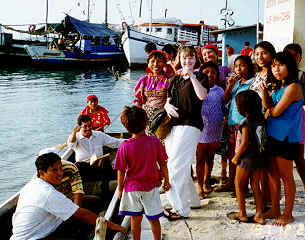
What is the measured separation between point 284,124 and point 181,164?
102cm

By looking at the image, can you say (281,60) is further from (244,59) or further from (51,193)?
(51,193)

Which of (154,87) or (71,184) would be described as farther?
(154,87)

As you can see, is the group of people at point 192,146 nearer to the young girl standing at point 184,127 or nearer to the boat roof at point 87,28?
the young girl standing at point 184,127

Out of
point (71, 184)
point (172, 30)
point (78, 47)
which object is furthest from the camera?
point (78, 47)

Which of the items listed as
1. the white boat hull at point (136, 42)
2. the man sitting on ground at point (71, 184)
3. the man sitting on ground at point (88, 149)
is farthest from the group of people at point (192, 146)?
the white boat hull at point (136, 42)

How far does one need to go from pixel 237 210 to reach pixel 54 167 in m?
1.97

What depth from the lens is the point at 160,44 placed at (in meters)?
34.9

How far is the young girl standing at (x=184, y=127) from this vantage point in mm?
3260

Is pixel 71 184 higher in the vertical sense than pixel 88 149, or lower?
lower

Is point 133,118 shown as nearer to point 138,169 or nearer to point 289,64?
point 138,169

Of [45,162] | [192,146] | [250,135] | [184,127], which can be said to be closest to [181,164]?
[192,146]

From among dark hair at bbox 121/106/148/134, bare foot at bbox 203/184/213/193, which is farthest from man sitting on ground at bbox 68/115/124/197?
dark hair at bbox 121/106/148/134

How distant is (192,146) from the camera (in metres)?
3.31

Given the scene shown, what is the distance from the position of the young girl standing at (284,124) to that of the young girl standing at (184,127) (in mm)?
655
